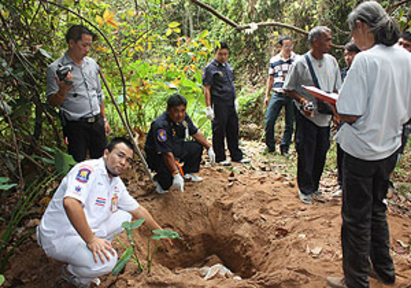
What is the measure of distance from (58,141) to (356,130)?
3.00 m

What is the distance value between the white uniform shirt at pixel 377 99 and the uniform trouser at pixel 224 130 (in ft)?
9.57

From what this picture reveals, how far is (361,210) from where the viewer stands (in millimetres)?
1940

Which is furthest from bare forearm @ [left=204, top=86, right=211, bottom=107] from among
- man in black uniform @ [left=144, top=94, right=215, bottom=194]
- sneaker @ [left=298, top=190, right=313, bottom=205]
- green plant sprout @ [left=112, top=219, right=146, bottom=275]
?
green plant sprout @ [left=112, top=219, right=146, bottom=275]

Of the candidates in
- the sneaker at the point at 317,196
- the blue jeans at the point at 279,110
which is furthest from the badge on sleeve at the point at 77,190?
the blue jeans at the point at 279,110

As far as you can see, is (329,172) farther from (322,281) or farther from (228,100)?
(322,281)

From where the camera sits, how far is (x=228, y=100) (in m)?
4.76

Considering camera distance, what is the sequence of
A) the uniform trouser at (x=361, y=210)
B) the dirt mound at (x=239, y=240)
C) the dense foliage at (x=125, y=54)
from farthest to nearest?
the dense foliage at (x=125, y=54) < the dirt mound at (x=239, y=240) < the uniform trouser at (x=361, y=210)

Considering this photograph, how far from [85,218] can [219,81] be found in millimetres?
3146

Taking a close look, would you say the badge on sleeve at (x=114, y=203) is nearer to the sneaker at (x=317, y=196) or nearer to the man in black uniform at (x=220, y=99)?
the sneaker at (x=317, y=196)

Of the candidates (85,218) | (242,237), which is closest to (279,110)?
(242,237)

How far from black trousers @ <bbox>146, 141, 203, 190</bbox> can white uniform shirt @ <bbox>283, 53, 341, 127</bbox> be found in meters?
1.47

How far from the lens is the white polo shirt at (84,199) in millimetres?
2189

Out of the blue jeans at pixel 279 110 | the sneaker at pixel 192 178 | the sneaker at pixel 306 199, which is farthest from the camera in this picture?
the blue jeans at pixel 279 110

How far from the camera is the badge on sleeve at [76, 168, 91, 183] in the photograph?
2188mm
